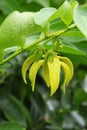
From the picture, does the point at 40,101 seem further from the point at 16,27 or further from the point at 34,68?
the point at 16,27

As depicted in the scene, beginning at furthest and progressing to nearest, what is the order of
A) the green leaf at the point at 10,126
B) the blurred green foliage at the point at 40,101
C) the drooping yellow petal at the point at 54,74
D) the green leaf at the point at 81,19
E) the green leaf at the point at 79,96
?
the green leaf at the point at 79,96, the blurred green foliage at the point at 40,101, the green leaf at the point at 10,126, the drooping yellow petal at the point at 54,74, the green leaf at the point at 81,19

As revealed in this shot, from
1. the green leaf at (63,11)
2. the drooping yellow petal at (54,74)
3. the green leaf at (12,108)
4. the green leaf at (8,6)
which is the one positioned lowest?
the green leaf at (12,108)

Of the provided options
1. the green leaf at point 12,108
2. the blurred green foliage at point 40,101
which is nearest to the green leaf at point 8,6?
the blurred green foliage at point 40,101

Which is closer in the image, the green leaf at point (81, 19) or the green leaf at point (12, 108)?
the green leaf at point (81, 19)

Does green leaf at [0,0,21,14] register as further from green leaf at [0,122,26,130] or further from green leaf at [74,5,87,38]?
green leaf at [74,5,87,38]

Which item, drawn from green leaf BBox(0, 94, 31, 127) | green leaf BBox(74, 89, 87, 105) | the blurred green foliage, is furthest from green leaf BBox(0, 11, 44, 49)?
green leaf BBox(74, 89, 87, 105)

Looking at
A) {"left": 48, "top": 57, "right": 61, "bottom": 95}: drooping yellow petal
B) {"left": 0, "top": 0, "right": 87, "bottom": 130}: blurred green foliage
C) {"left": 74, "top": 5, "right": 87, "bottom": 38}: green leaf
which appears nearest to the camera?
{"left": 74, "top": 5, "right": 87, "bottom": 38}: green leaf

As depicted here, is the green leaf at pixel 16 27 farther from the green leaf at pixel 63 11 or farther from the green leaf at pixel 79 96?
the green leaf at pixel 79 96
